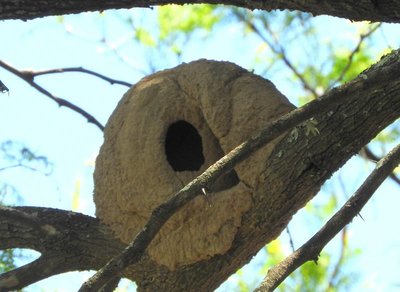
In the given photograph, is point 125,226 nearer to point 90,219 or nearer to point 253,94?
point 90,219

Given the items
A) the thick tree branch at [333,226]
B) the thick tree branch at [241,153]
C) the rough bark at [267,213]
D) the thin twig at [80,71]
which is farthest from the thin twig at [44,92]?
the thick tree branch at [241,153]

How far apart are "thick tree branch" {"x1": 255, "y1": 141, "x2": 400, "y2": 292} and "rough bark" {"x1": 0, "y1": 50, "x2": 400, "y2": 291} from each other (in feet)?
0.54

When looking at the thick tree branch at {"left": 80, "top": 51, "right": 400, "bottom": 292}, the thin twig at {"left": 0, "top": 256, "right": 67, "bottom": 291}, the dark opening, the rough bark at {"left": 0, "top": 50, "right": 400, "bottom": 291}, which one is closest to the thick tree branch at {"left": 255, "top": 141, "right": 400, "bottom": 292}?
the rough bark at {"left": 0, "top": 50, "right": 400, "bottom": 291}

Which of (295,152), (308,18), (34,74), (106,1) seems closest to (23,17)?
(106,1)

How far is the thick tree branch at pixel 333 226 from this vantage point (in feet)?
10.5

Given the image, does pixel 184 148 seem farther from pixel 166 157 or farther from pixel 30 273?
pixel 30 273

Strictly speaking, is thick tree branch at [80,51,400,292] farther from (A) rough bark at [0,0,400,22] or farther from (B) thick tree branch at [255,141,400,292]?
(B) thick tree branch at [255,141,400,292]

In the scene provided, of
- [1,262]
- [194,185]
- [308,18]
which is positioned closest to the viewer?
[194,185]

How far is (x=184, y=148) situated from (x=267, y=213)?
1325 millimetres

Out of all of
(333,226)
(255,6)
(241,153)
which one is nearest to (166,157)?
(333,226)

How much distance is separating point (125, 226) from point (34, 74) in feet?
4.23

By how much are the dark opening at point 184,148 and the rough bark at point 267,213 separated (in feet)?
2.90

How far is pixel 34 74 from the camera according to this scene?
4.58 meters

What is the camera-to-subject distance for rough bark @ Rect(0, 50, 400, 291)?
3.12m
